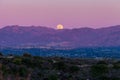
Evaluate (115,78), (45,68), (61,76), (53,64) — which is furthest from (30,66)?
(115,78)

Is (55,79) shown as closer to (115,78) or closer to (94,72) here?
(115,78)

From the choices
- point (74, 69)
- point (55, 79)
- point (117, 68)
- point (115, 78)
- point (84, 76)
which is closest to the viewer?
point (55, 79)

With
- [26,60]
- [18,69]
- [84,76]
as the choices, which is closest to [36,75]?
[18,69]

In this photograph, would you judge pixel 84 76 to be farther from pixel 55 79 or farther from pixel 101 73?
pixel 55 79

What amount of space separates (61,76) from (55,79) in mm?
3042

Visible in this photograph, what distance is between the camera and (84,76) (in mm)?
36344

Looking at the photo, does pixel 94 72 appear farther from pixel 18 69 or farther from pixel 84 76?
pixel 18 69

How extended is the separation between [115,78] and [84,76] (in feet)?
10.1

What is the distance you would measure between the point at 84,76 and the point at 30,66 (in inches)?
271

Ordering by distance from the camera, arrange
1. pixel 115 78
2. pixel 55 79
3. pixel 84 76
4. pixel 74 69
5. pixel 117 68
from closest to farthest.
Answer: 1. pixel 55 79
2. pixel 115 78
3. pixel 84 76
4. pixel 74 69
5. pixel 117 68

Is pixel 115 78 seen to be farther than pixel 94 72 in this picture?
No

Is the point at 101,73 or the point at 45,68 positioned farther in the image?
the point at 45,68

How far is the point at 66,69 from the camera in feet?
137

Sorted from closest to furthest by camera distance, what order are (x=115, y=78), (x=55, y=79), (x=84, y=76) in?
(x=55, y=79)
(x=115, y=78)
(x=84, y=76)
